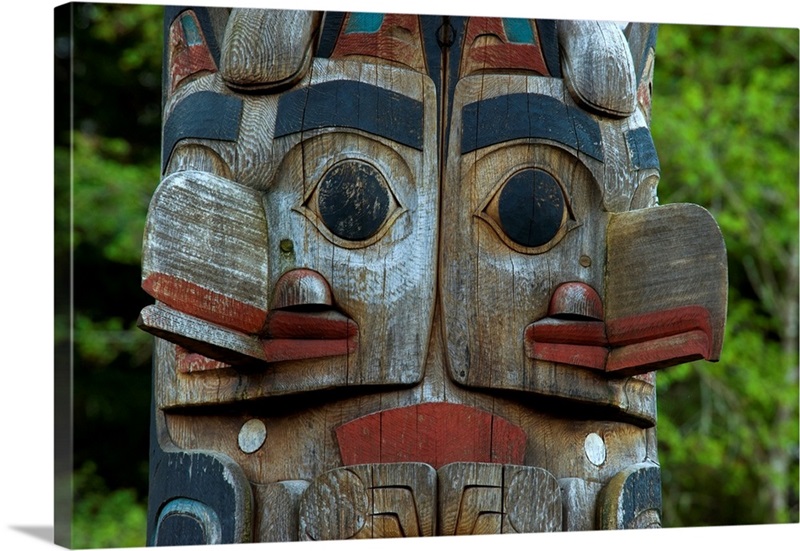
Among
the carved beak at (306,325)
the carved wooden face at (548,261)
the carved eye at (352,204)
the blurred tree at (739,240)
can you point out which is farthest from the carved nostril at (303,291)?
the blurred tree at (739,240)

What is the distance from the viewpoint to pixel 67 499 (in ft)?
14.2

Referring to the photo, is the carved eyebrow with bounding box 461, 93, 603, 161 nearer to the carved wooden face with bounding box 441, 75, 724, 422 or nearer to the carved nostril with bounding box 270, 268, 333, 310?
the carved wooden face with bounding box 441, 75, 724, 422

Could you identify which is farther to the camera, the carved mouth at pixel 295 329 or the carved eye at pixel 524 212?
the carved eye at pixel 524 212

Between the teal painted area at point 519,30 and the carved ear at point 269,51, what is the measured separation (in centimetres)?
61

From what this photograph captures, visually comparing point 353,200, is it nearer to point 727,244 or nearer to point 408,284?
point 408,284

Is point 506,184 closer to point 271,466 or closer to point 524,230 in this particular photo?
point 524,230

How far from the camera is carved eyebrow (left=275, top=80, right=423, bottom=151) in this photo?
4070 mm

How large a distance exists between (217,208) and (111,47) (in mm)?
6574

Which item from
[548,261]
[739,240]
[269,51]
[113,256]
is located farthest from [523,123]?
[739,240]

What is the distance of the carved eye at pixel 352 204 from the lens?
4016 millimetres

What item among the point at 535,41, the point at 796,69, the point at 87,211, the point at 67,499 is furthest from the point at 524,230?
the point at 796,69

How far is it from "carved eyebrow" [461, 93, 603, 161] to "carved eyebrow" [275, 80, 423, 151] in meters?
0.16

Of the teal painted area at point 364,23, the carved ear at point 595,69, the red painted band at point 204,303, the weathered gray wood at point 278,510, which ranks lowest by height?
the weathered gray wood at point 278,510

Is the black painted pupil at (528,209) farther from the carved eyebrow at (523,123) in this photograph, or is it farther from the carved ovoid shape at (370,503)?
the carved ovoid shape at (370,503)
